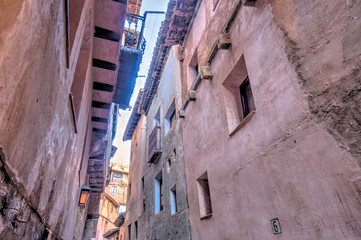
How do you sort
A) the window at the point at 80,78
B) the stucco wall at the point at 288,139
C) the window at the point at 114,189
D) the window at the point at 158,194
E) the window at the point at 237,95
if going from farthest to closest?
the window at the point at 114,189
the window at the point at 158,194
the window at the point at 237,95
the window at the point at 80,78
the stucco wall at the point at 288,139

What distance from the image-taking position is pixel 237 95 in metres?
4.99

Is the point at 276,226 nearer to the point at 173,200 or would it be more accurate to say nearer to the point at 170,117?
the point at 173,200

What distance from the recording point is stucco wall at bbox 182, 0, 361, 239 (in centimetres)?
236

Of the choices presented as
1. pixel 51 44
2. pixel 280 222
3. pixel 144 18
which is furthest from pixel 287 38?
pixel 144 18

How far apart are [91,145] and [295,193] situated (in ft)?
26.4

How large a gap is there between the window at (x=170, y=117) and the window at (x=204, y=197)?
3926 millimetres

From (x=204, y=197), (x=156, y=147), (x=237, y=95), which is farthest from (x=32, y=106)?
(x=156, y=147)

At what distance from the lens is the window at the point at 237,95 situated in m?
4.57

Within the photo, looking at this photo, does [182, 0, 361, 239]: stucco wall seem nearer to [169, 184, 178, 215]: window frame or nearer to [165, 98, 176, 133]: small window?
[169, 184, 178, 215]: window frame

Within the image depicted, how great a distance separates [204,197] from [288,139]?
3295mm

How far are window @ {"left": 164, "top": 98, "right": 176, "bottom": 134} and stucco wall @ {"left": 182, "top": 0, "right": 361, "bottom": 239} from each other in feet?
14.3

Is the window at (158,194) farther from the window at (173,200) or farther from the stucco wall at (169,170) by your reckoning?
the window at (173,200)

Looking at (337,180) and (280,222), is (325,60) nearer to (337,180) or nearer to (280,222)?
(337,180)

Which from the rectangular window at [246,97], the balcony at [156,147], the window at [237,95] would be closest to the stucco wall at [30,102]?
the window at [237,95]
